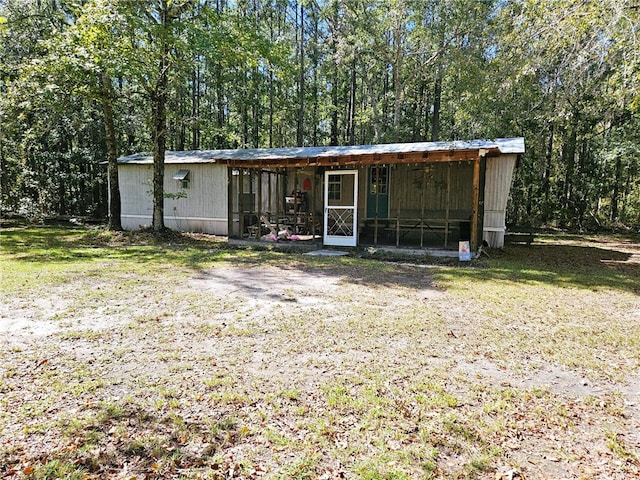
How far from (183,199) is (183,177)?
3.18 feet

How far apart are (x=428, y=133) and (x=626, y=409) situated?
79.7ft

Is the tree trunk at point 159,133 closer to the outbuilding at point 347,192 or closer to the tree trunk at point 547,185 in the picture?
the outbuilding at point 347,192

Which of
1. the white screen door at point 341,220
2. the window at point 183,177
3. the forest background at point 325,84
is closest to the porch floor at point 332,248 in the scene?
the white screen door at point 341,220

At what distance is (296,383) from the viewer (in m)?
3.20

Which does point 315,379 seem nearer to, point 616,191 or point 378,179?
point 378,179

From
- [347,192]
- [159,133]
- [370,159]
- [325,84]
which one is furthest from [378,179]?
[325,84]

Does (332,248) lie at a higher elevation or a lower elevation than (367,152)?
lower

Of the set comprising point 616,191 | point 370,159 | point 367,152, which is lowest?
point 616,191

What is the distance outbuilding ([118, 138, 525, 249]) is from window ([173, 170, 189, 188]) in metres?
0.03

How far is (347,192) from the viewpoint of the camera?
13.3 metres

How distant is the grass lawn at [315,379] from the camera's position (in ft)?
7.57

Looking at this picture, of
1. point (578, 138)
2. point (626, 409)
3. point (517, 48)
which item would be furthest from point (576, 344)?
point (578, 138)

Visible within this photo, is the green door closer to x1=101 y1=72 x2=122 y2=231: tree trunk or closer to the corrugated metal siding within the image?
the corrugated metal siding

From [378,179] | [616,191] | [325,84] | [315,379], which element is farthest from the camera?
[325,84]
